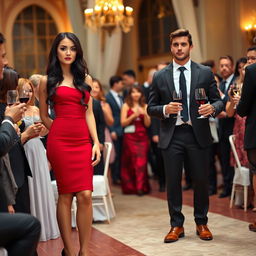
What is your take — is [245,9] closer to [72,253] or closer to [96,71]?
[96,71]

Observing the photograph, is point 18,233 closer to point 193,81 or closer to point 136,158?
point 193,81

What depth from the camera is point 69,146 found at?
13.8 ft

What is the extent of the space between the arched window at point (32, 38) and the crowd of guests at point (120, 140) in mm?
4849

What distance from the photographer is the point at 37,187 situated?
541cm

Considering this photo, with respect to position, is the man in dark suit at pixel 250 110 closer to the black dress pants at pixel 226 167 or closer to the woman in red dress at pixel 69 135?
the woman in red dress at pixel 69 135

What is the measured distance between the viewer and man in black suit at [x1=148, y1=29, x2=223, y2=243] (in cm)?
497

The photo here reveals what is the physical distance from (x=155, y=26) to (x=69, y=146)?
9.52 meters

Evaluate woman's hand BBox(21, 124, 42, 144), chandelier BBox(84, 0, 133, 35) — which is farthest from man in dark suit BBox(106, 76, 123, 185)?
woman's hand BBox(21, 124, 42, 144)

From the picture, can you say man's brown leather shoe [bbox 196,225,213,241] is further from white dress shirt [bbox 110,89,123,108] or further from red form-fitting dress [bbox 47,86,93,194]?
white dress shirt [bbox 110,89,123,108]

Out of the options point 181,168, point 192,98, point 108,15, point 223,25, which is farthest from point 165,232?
point 223,25

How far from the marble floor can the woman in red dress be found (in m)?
0.71

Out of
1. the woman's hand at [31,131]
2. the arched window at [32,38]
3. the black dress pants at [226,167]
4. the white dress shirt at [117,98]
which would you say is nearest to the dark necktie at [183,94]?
the woman's hand at [31,131]

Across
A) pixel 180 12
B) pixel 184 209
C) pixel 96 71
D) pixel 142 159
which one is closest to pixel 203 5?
pixel 180 12

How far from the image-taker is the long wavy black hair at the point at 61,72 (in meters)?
4.26
